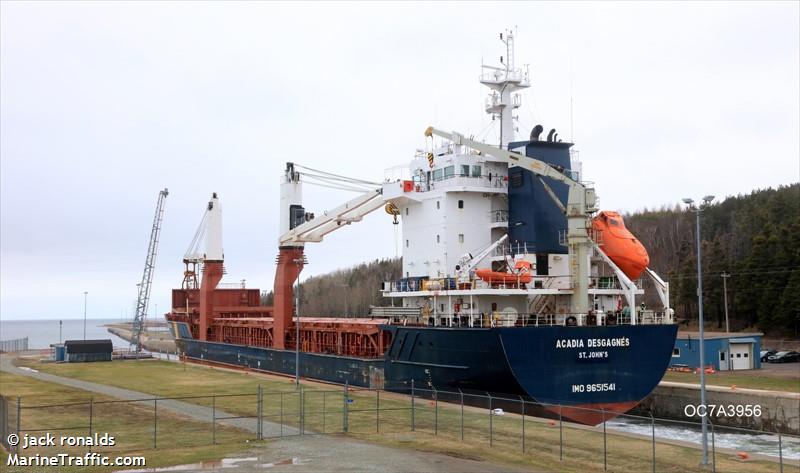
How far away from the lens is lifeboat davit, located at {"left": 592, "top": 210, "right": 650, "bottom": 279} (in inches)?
1209

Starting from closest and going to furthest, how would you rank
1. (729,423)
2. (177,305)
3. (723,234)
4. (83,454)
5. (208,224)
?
(83,454) < (729,423) < (208,224) < (177,305) < (723,234)

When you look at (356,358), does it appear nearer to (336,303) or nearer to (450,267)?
(450,267)

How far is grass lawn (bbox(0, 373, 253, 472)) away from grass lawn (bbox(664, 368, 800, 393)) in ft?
83.8

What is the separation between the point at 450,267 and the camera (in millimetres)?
33062

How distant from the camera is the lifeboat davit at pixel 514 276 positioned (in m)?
28.8

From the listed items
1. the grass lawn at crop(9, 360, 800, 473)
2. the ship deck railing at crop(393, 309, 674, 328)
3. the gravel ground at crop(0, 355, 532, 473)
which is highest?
the ship deck railing at crop(393, 309, 674, 328)

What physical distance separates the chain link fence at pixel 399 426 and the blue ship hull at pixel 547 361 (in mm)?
729

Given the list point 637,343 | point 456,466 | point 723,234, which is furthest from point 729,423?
point 723,234

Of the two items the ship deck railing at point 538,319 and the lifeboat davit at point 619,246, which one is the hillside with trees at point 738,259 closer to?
the ship deck railing at point 538,319

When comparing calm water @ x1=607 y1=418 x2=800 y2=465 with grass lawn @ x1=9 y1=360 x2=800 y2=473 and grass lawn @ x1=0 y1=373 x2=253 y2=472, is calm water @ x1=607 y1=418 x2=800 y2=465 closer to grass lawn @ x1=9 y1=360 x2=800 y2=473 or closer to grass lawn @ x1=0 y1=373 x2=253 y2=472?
grass lawn @ x1=9 y1=360 x2=800 y2=473

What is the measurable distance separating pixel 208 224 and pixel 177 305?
12830mm

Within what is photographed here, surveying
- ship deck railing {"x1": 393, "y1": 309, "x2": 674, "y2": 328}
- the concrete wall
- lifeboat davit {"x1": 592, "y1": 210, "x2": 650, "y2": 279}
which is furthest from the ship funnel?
the concrete wall

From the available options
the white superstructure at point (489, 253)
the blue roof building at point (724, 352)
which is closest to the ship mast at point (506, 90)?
the white superstructure at point (489, 253)

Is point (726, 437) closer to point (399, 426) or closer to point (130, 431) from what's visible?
point (399, 426)
